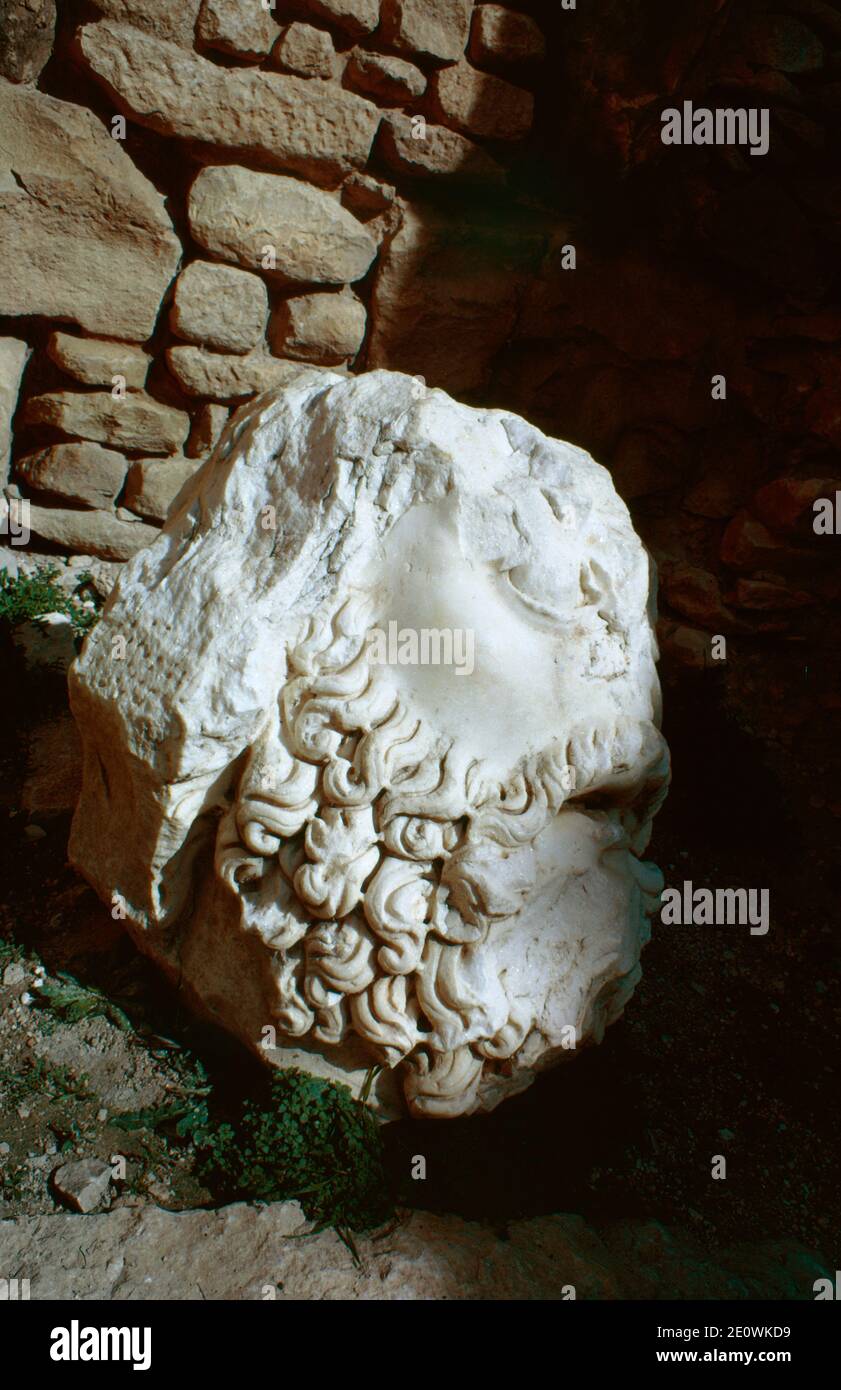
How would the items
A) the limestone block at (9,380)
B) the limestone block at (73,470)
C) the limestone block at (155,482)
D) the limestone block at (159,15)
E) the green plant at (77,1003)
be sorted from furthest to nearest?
the limestone block at (155,482) < the limestone block at (73,470) < the limestone block at (9,380) < the limestone block at (159,15) < the green plant at (77,1003)

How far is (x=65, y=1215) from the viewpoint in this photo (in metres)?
2.33

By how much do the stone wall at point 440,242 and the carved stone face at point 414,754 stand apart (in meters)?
1.51

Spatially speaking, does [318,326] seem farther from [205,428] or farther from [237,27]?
[237,27]

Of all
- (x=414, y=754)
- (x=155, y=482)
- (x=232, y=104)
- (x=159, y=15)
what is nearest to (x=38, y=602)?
(x=155, y=482)

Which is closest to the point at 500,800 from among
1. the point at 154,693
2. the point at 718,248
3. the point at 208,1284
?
the point at 154,693

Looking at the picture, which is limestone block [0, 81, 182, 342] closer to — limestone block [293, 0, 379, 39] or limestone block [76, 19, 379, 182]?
limestone block [76, 19, 379, 182]

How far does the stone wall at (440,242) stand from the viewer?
355cm

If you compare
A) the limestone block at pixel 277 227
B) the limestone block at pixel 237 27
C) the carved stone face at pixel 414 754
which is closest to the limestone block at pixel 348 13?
the limestone block at pixel 237 27

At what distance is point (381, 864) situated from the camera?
233 cm

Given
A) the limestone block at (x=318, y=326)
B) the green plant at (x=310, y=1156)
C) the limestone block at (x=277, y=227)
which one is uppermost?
the limestone block at (x=277, y=227)

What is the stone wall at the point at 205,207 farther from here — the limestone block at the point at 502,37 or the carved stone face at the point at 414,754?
the carved stone face at the point at 414,754

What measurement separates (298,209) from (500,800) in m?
2.36

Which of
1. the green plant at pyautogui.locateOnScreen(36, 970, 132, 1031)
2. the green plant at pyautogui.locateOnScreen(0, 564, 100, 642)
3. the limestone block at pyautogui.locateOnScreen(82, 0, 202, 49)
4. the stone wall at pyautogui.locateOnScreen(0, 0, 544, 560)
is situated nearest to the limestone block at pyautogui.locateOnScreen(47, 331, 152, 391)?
the stone wall at pyautogui.locateOnScreen(0, 0, 544, 560)

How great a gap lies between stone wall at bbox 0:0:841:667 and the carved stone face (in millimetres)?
1515
